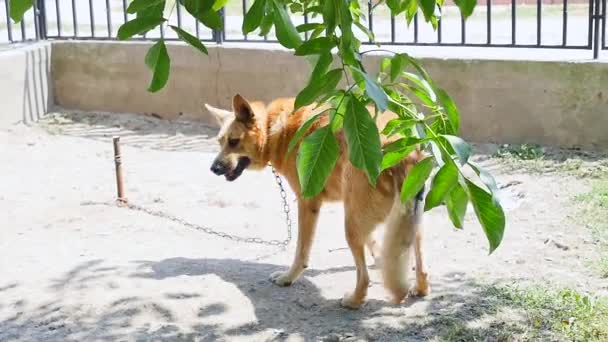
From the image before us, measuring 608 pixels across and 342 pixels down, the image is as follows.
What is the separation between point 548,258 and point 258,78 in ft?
15.3

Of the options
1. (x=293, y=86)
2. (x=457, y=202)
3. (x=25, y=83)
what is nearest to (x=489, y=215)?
(x=457, y=202)

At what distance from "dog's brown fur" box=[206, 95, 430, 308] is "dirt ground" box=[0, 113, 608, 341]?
0.20 m

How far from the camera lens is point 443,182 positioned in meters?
2.44

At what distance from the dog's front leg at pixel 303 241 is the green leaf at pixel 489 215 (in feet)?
10.7

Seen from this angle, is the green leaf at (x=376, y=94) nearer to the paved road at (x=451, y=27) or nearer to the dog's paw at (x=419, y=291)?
the dog's paw at (x=419, y=291)

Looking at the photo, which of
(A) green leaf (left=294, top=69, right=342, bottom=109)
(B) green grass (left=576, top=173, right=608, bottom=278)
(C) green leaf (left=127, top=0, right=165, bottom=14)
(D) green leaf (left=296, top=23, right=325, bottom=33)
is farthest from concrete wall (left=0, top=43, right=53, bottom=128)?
(A) green leaf (left=294, top=69, right=342, bottom=109)

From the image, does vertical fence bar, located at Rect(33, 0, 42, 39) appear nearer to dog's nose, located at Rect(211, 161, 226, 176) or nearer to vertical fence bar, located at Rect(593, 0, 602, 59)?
dog's nose, located at Rect(211, 161, 226, 176)

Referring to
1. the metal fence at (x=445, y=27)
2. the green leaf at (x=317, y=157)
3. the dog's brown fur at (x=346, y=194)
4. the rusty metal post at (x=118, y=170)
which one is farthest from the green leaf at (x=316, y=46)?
the metal fence at (x=445, y=27)

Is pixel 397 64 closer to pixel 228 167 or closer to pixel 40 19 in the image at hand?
pixel 228 167

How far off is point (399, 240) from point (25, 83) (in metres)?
6.77

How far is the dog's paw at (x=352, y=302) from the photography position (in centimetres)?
522

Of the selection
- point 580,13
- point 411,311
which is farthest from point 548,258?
point 580,13

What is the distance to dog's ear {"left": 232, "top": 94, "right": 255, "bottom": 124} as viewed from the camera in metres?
5.78

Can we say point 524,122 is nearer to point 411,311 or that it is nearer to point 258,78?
point 258,78
